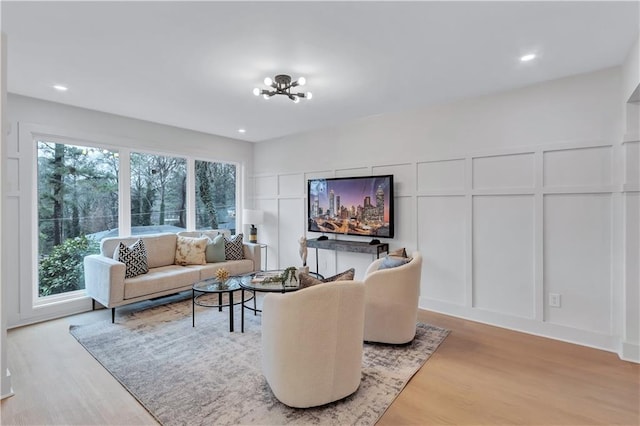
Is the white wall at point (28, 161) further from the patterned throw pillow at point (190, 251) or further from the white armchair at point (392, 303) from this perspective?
the white armchair at point (392, 303)

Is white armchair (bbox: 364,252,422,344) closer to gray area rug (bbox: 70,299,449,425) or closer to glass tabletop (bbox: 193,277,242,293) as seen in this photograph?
gray area rug (bbox: 70,299,449,425)

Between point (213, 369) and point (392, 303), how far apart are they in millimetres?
1619

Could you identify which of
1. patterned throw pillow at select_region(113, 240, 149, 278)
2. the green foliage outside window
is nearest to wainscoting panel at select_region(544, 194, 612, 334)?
patterned throw pillow at select_region(113, 240, 149, 278)

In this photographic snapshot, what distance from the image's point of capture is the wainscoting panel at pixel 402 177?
13.3 ft

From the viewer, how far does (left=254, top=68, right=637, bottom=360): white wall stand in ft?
9.43

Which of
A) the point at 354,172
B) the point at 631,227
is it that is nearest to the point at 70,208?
the point at 354,172

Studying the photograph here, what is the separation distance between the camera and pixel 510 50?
98.5 inches

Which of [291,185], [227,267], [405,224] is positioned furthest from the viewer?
[291,185]

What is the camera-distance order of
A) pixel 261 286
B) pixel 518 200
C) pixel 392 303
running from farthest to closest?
1. pixel 518 200
2. pixel 261 286
3. pixel 392 303

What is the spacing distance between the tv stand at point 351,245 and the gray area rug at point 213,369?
1097mm

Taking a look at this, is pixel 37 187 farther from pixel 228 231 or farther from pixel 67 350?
pixel 228 231

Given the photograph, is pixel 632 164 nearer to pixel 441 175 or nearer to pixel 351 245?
pixel 441 175

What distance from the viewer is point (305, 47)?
2439mm

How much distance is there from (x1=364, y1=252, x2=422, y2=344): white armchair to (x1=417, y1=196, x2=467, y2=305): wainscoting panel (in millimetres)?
1085
